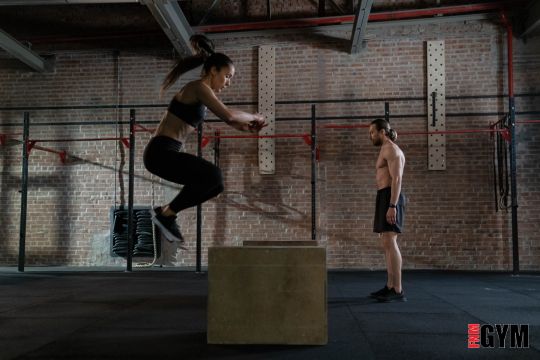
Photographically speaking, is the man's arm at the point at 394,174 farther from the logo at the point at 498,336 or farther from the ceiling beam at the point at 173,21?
the ceiling beam at the point at 173,21

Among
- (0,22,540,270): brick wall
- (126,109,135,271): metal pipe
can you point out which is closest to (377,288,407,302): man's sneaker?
(0,22,540,270): brick wall

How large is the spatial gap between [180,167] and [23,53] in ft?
17.7

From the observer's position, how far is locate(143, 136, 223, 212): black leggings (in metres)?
2.25

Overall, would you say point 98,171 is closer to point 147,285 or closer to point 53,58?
point 53,58

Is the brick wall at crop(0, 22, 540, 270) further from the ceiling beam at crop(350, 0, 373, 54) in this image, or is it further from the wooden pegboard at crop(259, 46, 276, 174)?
the ceiling beam at crop(350, 0, 373, 54)

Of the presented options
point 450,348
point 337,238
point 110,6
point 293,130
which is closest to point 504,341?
point 450,348

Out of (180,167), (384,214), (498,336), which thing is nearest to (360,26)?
(384,214)

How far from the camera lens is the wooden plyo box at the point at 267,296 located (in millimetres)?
2219

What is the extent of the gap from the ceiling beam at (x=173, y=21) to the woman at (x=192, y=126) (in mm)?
3133

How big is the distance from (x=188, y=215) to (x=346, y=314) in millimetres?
3832

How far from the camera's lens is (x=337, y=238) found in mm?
6180

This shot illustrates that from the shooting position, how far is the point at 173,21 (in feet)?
18.3

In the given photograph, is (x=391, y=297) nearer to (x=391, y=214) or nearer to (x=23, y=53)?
(x=391, y=214)

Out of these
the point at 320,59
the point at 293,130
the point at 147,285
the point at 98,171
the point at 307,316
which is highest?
the point at 320,59
